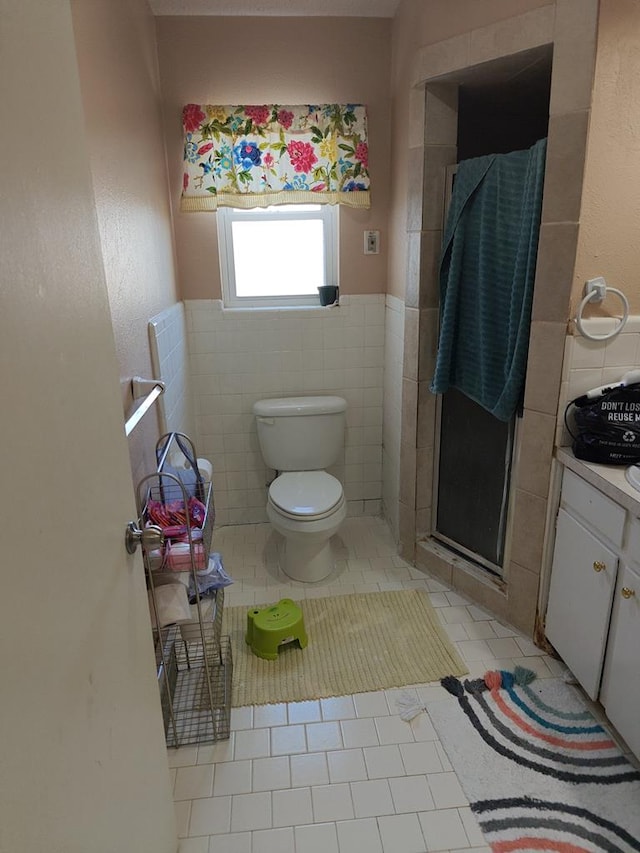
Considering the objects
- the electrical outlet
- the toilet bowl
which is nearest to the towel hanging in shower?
the electrical outlet

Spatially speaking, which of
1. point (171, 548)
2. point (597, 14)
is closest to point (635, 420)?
point (597, 14)

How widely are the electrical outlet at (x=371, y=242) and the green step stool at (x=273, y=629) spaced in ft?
5.78

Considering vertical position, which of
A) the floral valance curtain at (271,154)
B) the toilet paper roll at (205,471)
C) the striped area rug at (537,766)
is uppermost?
the floral valance curtain at (271,154)

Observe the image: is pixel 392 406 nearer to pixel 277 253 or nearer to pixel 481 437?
pixel 481 437

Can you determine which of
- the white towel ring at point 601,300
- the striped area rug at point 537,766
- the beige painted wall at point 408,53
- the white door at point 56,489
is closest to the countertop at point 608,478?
the white towel ring at point 601,300

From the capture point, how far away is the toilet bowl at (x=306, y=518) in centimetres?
245

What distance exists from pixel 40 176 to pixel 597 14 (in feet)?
5.41

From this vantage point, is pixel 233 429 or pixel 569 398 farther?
pixel 233 429

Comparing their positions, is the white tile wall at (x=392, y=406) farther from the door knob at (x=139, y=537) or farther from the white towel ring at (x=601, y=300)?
the door knob at (x=139, y=537)

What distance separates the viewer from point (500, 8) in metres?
1.83

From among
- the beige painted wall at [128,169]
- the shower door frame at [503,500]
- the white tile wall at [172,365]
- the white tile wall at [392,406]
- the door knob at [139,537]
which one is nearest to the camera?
the door knob at [139,537]

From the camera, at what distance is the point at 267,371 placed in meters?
2.92

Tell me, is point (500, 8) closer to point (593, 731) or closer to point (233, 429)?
point (233, 429)

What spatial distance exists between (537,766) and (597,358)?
1.30 m
